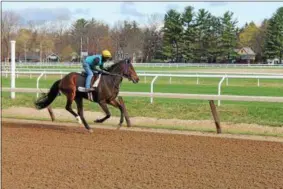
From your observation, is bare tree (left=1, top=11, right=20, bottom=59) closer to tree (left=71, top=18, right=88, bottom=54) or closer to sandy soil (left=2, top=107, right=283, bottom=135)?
tree (left=71, top=18, right=88, bottom=54)

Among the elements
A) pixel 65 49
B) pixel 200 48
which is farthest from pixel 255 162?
pixel 65 49

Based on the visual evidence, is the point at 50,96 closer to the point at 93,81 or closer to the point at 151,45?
the point at 93,81

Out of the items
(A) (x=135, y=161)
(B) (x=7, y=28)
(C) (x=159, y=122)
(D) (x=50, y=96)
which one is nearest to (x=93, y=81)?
(D) (x=50, y=96)

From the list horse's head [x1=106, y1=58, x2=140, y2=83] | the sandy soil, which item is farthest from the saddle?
the sandy soil

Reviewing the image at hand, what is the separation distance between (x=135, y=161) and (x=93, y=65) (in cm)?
357

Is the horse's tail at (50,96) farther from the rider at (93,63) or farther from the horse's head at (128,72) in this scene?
the horse's head at (128,72)

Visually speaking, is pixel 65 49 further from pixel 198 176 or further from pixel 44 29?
pixel 198 176

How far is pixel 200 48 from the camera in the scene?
261 feet

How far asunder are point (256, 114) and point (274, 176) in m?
6.54

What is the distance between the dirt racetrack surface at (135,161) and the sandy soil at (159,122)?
1.87m

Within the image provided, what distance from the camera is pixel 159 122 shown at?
11984 mm

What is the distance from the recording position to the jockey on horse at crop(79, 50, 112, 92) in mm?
9562

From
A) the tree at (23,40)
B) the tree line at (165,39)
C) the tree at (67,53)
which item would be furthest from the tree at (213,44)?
the tree at (23,40)

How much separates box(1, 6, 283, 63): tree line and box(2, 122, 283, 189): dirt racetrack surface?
65328 millimetres
